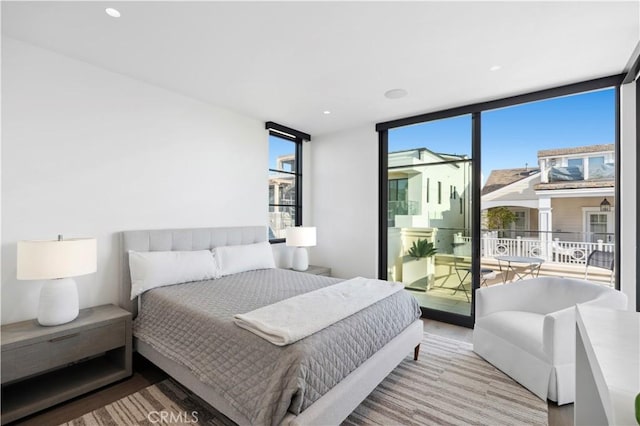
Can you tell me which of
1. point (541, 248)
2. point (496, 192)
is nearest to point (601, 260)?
point (541, 248)

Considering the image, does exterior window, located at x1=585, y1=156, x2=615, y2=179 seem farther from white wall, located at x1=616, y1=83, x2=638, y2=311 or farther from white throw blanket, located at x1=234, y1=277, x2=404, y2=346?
white throw blanket, located at x1=234, y1=277, x2=404, y2=346

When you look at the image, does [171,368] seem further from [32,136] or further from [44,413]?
[32,136]

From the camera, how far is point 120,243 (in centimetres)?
276

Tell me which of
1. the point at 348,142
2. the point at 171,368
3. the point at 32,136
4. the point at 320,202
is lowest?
the point at 171,368

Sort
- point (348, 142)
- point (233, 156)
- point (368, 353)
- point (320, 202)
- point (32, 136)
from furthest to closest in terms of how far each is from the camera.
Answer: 1. point (320, 202)
2. point (348, 142)
3. point (233, 156)
4. point (32, 136)
5. point (368, 353)

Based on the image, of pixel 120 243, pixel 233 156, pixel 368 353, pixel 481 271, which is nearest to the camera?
pixel 368 353

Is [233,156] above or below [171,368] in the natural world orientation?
above

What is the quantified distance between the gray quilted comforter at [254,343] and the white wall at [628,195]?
1928 mm

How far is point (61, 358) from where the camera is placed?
204 cm

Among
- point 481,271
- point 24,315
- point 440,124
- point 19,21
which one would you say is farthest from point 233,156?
point 481,271

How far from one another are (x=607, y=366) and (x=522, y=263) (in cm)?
343

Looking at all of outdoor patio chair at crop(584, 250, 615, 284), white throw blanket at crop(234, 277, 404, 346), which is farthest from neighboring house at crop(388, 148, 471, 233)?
white throw blanket at crop(234, 277, 404, 346)

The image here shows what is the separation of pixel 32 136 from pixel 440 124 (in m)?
4.16
